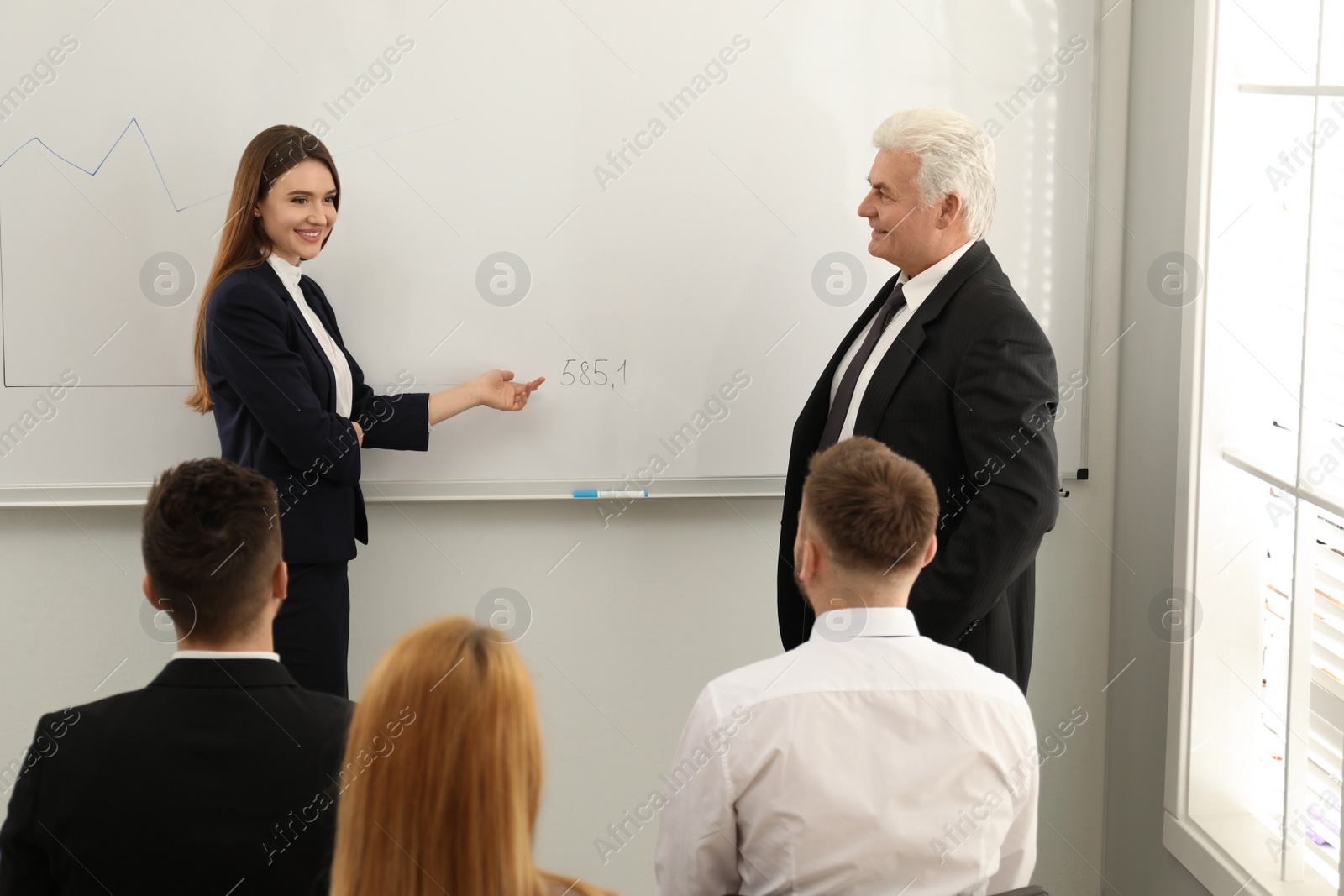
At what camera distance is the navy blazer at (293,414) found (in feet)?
6.82

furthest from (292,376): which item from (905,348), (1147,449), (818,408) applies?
(1147,449)

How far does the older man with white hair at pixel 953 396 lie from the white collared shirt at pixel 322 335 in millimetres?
955

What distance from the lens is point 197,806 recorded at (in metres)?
1.19

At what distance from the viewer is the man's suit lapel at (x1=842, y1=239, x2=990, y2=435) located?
6.52 ft

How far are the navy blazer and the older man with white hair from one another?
2.96 feet

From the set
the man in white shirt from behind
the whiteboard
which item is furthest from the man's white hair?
the man in white shirt from behind

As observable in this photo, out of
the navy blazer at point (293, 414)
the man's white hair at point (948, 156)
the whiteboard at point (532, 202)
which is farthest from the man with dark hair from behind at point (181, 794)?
the man's white hair at point (948, 156)

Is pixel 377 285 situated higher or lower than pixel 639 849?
higher

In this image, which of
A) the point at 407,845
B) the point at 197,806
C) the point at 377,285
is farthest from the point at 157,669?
the point at 407,845

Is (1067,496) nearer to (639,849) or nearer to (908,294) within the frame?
(908,294)

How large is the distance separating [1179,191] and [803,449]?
3.32 feet

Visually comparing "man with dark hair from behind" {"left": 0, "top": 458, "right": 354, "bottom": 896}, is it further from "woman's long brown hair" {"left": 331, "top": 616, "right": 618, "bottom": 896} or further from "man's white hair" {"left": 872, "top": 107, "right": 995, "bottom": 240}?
"man's white hair" {"left": 872, "top": 107, "right": 995, "bottom": 240}

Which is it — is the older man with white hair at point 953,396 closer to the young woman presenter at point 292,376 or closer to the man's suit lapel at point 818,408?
the man's suit lapel at point 818,408

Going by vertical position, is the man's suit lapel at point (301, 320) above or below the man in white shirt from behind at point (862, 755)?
above
